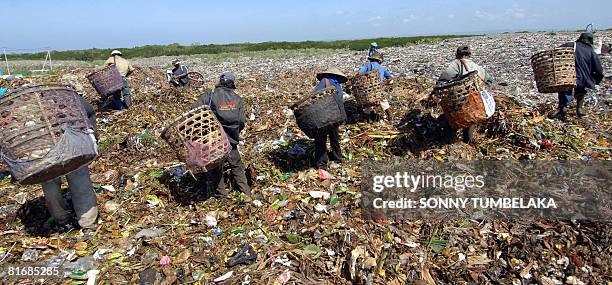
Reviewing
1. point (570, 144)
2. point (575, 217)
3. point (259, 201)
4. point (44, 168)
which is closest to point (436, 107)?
point (570, 144)

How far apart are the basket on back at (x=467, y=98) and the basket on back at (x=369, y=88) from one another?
156 cm

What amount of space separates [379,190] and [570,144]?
9.44 ft

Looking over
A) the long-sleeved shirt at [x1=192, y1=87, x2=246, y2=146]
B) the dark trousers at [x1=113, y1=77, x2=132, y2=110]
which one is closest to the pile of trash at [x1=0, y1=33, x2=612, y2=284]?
the long-sleeved shirt at [x1=192, y1=87, x2=246, y2=146]

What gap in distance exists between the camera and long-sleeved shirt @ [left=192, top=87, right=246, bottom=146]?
15.7ft

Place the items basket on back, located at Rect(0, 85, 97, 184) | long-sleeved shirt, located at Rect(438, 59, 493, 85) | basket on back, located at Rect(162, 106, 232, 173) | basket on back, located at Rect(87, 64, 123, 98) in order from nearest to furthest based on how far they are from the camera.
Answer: basket on back, located at Rect(0, 85, 97, 184) < basket on back, located at Rect(162, 106, 232, 173) < long-sleeved shirt, located at Rect(438, 59, 493, 85) < basket on back, located at Rect(87, 64, 123, 98)

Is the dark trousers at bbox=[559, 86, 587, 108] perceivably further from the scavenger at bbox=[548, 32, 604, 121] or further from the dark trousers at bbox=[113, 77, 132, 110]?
the dark trousers at bbox=[113, 77, 132, 110]

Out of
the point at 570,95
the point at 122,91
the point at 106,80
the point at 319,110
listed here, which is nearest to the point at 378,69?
the point at 319,110

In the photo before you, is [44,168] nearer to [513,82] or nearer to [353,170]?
[353,170]

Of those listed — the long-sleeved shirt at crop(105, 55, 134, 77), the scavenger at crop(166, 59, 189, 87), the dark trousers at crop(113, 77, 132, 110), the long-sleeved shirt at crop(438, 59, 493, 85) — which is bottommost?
the dark trousers at crop(113, 77, 132, 110)

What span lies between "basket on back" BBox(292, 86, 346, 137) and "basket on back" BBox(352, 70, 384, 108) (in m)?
1.59

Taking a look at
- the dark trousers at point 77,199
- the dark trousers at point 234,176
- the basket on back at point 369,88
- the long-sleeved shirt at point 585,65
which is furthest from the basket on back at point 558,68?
the dark trousers at point 77,199

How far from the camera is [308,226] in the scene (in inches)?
170

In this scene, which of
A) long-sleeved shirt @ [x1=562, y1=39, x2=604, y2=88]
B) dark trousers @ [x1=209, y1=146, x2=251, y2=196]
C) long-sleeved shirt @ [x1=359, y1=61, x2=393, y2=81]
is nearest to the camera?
dark trousers @ [x1=209, y1=146, x2=251, y2=196]

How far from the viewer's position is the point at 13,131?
3658mm
